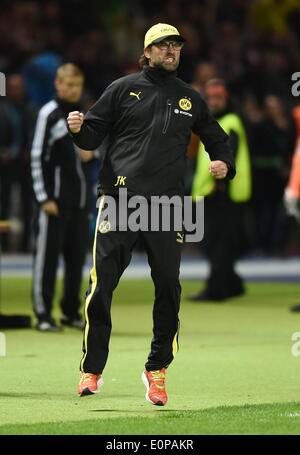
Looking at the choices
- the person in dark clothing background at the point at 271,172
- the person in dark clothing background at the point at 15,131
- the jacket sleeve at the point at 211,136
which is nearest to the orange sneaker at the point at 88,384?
the jacket sleeve at the point at 211,136

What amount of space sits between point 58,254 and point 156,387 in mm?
4496

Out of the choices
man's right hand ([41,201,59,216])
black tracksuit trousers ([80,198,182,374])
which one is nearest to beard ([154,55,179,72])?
black tracksuit trousers ([80,198,182,374])

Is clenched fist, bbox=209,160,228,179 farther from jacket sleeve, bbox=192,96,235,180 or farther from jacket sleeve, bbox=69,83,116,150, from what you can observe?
jacket sleeve, bbox=69,83,116,150

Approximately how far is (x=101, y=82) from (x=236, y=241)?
7.08 meters

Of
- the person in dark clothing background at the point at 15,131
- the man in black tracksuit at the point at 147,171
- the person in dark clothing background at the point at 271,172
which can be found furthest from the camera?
the person in dark clothing background at the point at 271,172

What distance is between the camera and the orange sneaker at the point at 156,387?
385 inches

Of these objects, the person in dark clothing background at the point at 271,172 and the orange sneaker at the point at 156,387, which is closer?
the orange sneaker at the point at 156,387

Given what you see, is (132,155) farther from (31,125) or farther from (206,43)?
(206,43)

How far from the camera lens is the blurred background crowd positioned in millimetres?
23031

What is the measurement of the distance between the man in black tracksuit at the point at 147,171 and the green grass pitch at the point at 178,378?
15.0 inches

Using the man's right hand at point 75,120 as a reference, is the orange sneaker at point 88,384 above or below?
below

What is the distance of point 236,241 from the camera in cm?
1794

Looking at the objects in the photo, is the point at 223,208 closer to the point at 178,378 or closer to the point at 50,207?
the point at 50,207

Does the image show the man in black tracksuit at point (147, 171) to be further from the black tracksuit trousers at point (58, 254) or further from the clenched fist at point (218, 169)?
the black tracksuit trousers at point (58, 254)
